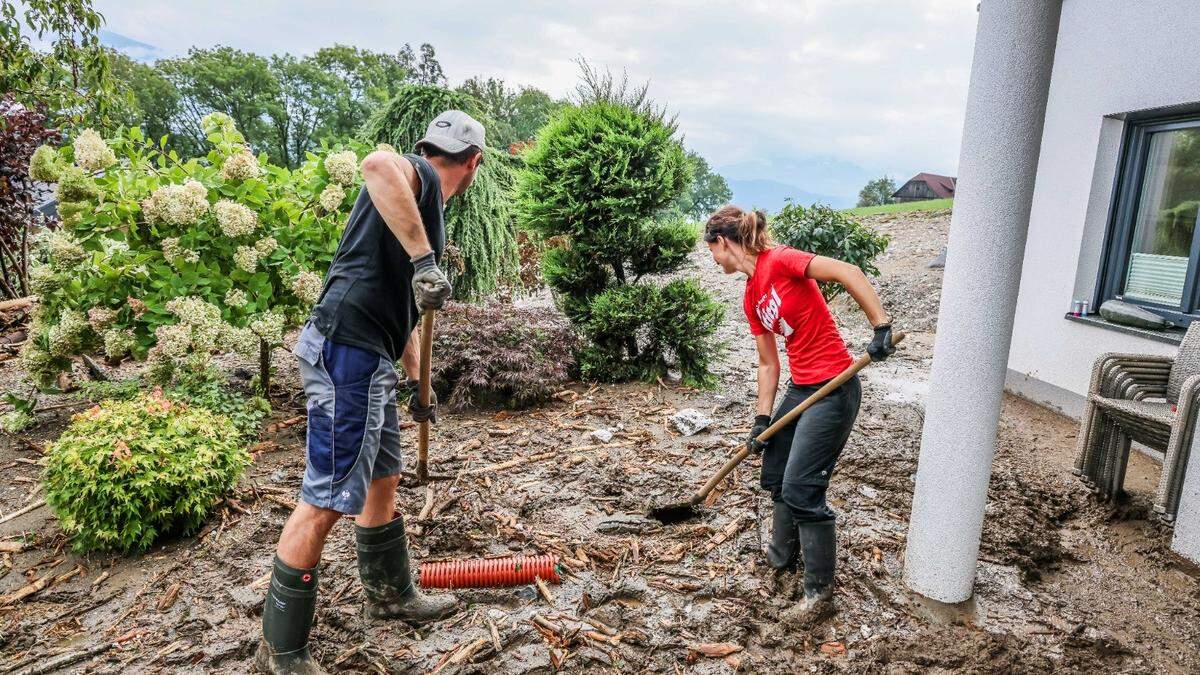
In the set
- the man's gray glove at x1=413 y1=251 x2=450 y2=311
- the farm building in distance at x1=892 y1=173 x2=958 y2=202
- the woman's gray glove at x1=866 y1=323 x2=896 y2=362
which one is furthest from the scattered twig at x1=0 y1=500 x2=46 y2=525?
the farm building in distance at x1=892 y1=173 x2=958 y2=202

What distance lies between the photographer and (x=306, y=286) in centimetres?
453

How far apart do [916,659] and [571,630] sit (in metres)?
1.42

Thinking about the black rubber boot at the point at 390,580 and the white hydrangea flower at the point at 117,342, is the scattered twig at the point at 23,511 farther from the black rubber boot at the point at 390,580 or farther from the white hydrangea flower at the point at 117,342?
the black rubber boot at the point at 390,580

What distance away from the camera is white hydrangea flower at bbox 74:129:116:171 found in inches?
164

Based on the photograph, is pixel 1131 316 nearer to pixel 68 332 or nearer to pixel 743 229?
pixel 743 229

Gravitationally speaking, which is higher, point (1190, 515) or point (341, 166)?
point (341, 166)

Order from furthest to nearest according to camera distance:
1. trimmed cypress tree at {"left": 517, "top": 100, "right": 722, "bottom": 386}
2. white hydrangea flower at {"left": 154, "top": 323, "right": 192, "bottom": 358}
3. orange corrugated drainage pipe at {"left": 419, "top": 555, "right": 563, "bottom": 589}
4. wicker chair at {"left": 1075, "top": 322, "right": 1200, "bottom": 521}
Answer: trimmed cypress tree at {"left": 517, "top": 100, "right": 722, "bottom": 386}, white hydrangea flower at {"left": 154, "top": 323, "right": 192, "bottom": 358}, wicker chair at {"left": 1075, "top": 322, "right": 1200, "bottom": 521}, orange corrugated drainage pipe at {"left": 419, "top": 555, "right": 563, "bottom": 589}

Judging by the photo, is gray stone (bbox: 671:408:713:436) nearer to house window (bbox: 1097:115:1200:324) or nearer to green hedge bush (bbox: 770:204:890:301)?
green hedge bush (bbox: 770:204:890:301)

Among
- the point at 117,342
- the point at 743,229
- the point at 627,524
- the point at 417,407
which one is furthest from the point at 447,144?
the point at 117,342

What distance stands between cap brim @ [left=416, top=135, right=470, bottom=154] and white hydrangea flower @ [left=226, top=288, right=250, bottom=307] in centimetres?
265

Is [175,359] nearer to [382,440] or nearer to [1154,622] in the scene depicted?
[382,440]

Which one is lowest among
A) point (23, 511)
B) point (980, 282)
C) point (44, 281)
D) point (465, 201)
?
point (23, 511)

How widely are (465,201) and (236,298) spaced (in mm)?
3100

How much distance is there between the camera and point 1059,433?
5.43 meters
